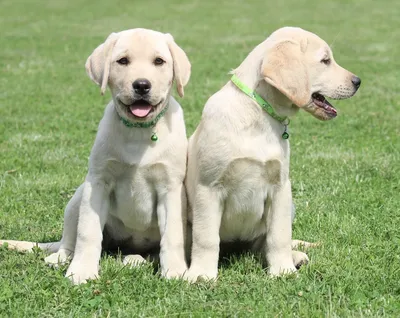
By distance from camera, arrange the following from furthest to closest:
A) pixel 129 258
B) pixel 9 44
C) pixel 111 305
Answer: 1. pixel 9 44
2. pixel 129 258
3. pixel 111 305

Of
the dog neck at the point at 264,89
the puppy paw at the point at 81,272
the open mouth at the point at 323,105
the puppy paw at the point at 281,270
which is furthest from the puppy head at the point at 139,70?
the puppy paw at the point at 281,270

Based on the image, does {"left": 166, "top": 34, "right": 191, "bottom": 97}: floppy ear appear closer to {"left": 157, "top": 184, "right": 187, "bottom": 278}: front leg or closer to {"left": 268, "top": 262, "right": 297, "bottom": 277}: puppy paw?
{"left": 157, "top": 184, "right": 187, "bottom": 278}: front leg

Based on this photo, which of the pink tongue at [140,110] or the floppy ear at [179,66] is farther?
the floppy ear at [179,66]

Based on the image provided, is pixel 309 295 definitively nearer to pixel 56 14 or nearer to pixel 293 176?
pixel 293 176

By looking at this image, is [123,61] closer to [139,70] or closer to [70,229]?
[139,70]

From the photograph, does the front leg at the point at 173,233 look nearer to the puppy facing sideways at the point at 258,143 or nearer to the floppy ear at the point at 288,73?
the puppy facing sideways at the point at 258,143

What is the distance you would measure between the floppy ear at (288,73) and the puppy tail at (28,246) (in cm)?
190

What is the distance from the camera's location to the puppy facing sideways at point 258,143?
4277 mm

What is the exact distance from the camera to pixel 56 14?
26031 mm

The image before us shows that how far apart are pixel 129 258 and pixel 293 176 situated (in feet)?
9.06

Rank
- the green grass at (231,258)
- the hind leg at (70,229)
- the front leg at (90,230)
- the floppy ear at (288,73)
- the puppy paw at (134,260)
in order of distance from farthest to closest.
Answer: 1. the hind leg at (70,229)
2. the puppy paw at (134,260)
3. the front leg at (90,230)
4. the floppy ear at (288,73)
5. the green grass at (231,258)

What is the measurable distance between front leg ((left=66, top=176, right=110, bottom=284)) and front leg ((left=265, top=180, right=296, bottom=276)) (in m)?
1.09

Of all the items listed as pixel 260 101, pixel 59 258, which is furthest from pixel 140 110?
pixel 59 258

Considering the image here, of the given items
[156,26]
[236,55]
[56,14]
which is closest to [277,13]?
[156,26]
